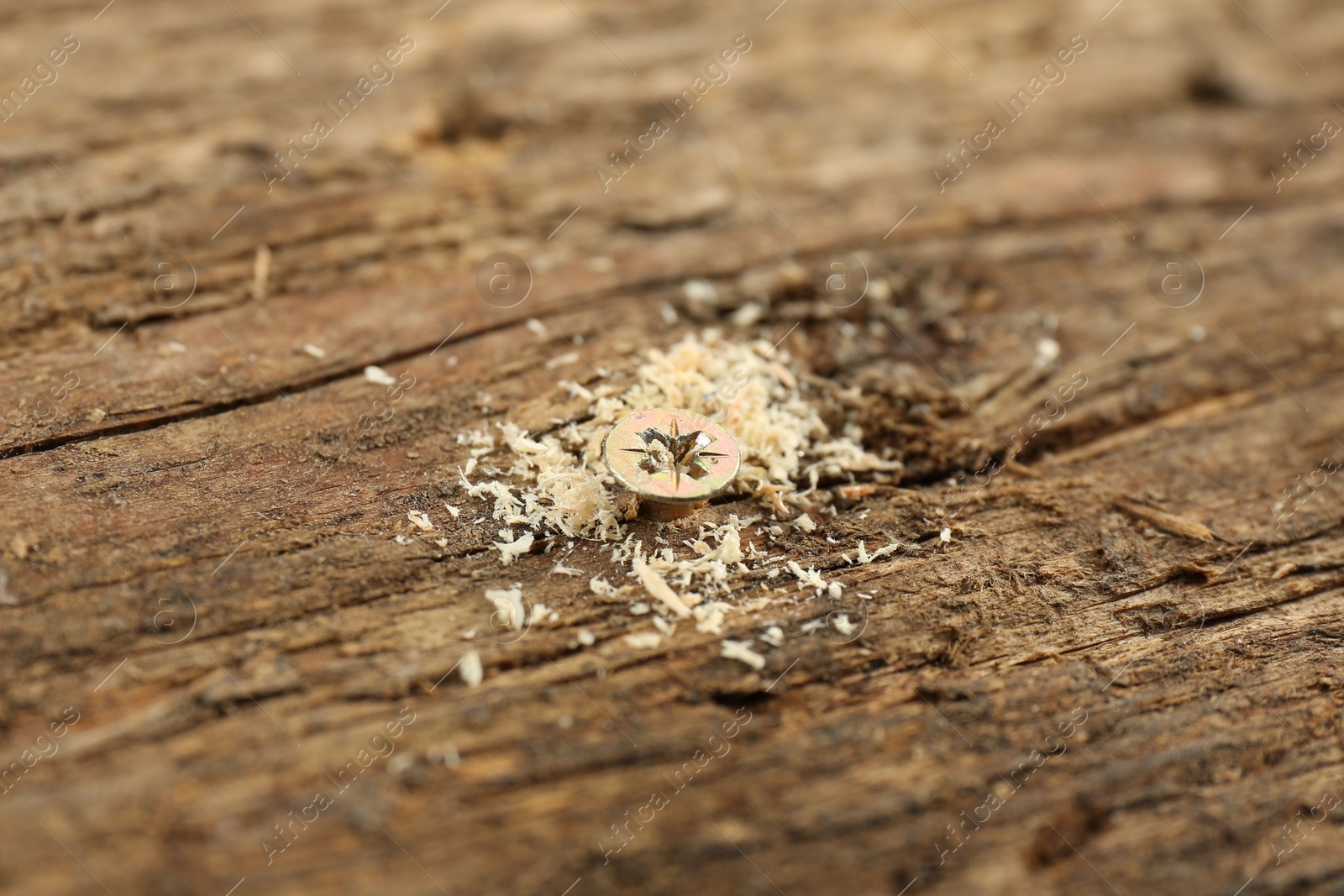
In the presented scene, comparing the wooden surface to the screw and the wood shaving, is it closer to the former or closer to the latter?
the wood shaving

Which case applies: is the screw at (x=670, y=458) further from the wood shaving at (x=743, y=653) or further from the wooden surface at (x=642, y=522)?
the wood shaving at (x=743, y=653)

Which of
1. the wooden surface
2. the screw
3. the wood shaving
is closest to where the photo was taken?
the wooden surface

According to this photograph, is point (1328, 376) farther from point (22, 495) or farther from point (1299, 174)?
point (22, 495)

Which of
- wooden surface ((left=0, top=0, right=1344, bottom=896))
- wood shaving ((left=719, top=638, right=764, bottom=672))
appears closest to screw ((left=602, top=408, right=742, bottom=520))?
wooden surface ((left=0, top=0, right=1344, bottom=896))

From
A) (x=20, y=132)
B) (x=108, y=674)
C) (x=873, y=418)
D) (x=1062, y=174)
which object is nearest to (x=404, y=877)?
(x=108, y=674)

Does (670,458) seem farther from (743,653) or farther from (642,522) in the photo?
(743,653)

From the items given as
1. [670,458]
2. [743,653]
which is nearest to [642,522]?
[670,458]
